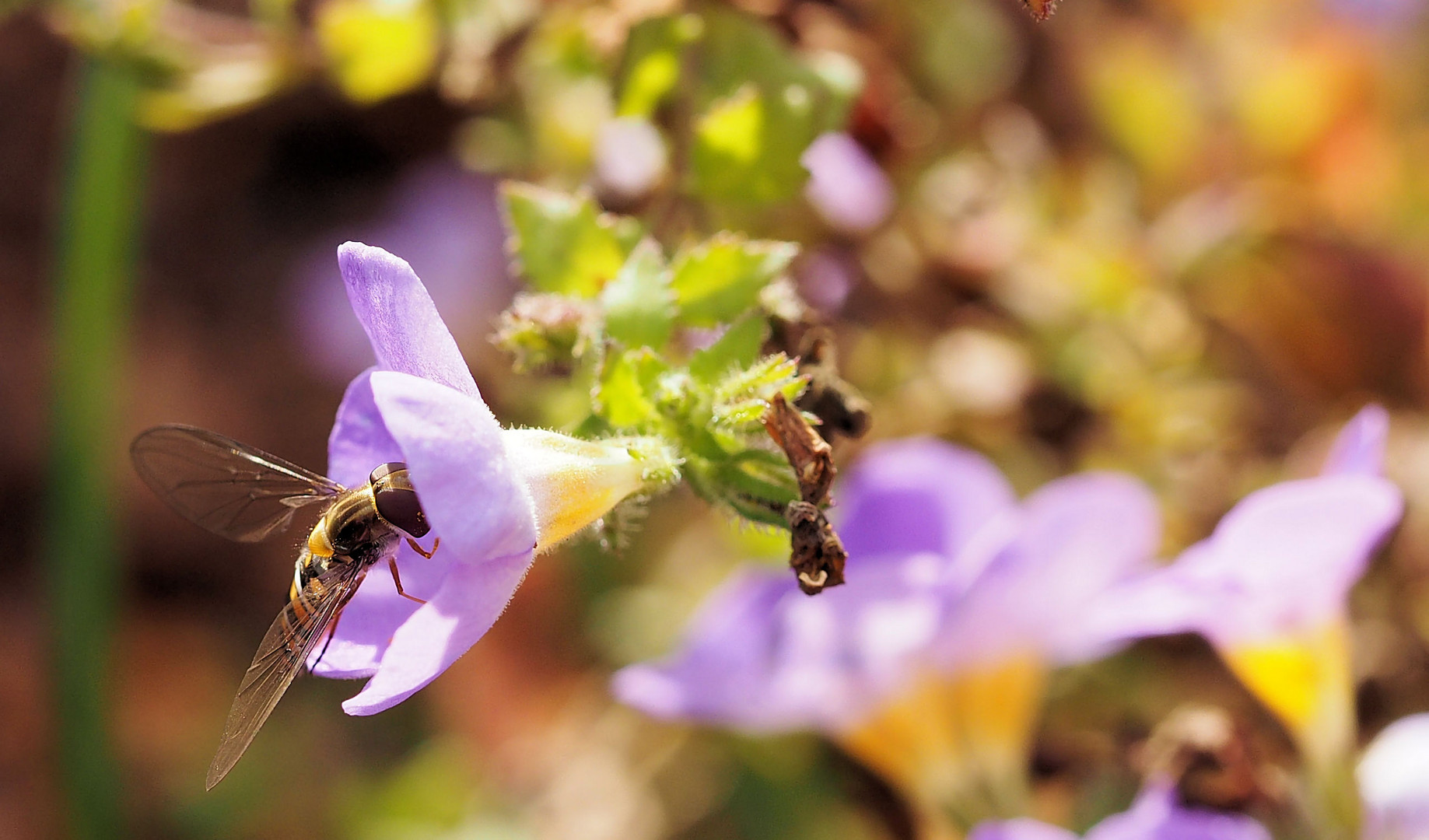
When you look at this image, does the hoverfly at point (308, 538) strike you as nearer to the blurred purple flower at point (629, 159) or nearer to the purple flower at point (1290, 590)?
the blurred purple flower at point (629, 159)

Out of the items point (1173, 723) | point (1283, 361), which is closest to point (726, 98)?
point (1173, 723)

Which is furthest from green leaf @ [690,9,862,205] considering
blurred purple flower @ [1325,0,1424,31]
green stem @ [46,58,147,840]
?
blurred purple flower @ [1325,0,1424,31]

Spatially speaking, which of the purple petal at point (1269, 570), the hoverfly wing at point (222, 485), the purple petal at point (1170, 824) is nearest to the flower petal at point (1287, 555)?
the purple petal at point (1269, 570)

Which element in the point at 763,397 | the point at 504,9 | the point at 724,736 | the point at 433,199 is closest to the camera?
the point at 763,397

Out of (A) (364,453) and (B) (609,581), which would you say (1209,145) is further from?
(A) (364,453)

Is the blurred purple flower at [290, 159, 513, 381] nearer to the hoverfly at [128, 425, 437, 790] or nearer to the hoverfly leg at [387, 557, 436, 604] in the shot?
the hoverfly at [128, 425, 437, 790]

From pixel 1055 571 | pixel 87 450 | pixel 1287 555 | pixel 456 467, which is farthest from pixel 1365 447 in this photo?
pixel 87 450

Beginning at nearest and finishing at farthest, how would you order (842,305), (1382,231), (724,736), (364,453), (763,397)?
1. (763,397)
2. (364,453)
3. (842,305)
4. (724,736)
5. (1382,231)

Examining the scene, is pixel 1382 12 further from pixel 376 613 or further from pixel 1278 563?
pixel 376 613
